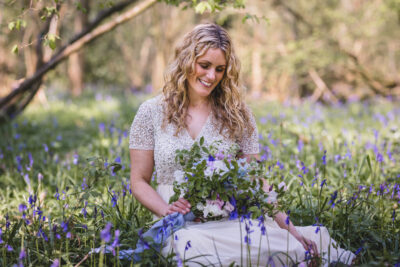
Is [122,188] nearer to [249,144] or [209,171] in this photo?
[249,144]

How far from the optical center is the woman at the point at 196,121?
7.66 feet

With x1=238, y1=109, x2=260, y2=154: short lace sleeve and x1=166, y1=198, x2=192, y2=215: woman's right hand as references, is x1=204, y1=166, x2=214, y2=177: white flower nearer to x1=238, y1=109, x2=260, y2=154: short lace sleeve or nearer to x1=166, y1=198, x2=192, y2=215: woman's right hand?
x1=166, y1=198, x2=192, y2=215: woman's right hand

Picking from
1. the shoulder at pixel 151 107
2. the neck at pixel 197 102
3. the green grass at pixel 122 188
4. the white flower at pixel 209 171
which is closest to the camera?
the white flower at pixel 209 171

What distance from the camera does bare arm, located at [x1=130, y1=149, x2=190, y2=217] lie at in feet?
6.89

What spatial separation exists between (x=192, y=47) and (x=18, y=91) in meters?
2.80

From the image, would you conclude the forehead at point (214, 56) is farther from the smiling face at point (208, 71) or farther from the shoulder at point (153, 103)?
the shoulder at point (153, 103)

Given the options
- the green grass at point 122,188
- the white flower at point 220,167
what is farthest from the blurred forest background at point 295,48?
the white flower at point 220,167

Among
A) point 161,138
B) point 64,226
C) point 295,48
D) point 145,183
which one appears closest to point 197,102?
point 161,138

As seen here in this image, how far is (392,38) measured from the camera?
1251 centimetres

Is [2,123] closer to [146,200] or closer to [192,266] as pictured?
[146,200]

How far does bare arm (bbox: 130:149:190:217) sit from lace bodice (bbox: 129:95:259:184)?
6cm

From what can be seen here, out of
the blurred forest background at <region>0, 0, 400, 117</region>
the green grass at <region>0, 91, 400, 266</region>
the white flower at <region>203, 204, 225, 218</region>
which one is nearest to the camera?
the white flower at <region>203, 204, 225, 218</region>

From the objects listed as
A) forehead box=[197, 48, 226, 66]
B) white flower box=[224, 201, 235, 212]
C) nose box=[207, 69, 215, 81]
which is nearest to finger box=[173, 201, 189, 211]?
white flower box=[224, 201, 235, 212]

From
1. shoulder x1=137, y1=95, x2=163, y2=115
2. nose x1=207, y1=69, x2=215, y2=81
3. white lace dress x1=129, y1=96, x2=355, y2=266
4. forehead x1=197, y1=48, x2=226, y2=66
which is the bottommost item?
white lace dress x1=129, y1=96, x2=355, y2=266
